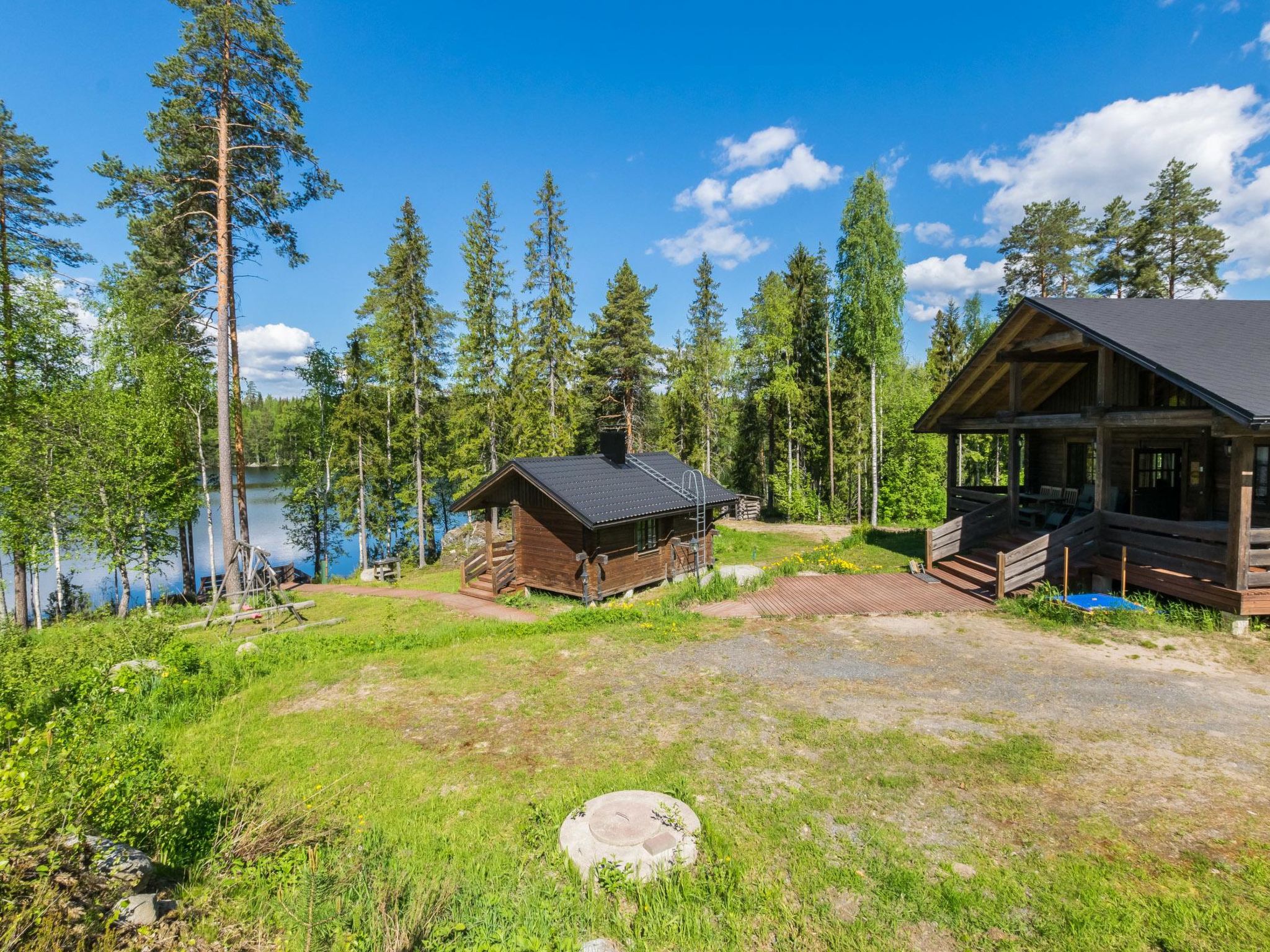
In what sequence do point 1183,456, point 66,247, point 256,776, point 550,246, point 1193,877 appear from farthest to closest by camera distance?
point 550,246 → point 66,247 → point 1183,456 → point 256,776 → point 1193,877

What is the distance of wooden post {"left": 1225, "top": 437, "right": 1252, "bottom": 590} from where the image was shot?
355 inches

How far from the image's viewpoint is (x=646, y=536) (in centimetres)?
1642

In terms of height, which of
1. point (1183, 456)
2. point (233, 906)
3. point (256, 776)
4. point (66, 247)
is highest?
point (66, 247)

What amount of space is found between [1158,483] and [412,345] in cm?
2637

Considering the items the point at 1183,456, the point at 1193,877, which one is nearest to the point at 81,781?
the point at 1193,877

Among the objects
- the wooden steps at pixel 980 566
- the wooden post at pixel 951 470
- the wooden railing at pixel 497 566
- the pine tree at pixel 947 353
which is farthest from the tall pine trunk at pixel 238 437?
the pine tree at pixel 947 353

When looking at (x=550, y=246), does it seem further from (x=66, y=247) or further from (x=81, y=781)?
(x=81, y=781)

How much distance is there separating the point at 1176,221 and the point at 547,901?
3879 cm

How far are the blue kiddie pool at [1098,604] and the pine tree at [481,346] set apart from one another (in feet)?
71.9

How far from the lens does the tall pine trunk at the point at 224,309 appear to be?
14484 mm

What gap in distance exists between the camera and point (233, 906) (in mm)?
3379

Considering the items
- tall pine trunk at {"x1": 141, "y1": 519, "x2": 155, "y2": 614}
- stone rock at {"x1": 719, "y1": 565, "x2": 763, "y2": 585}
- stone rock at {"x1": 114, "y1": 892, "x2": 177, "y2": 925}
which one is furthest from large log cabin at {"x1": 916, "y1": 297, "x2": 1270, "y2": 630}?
tall pine trunk at {"x1": 141, "y1": 519, "x2": 155, "y2": 614}

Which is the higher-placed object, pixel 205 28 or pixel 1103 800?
pixel 205 28

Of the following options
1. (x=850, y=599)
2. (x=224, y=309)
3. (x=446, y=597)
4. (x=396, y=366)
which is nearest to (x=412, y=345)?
(x=396, y=366)
